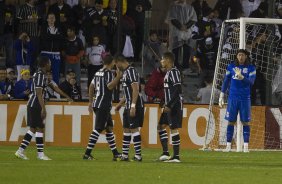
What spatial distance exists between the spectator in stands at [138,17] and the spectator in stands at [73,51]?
1834 mm

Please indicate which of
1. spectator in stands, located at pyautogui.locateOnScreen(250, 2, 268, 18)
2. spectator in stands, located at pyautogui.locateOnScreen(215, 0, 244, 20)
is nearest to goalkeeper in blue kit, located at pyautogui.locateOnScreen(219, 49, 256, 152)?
spectator in stands, located at pyautogui.locateOnScreen(250, 2, 268, 18)

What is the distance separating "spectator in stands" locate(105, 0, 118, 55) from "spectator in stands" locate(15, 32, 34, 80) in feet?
7.31

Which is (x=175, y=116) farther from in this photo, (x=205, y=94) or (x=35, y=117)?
(x=205, y=94)

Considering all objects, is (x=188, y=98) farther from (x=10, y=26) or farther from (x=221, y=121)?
(x=10, y=26)

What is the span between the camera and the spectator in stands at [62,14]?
2620cm

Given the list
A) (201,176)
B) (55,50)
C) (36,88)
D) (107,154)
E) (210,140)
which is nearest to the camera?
(201,176)

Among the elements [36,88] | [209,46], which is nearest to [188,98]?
[209,46]

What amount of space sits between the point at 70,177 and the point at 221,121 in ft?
33.7

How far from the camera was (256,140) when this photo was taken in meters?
24.5

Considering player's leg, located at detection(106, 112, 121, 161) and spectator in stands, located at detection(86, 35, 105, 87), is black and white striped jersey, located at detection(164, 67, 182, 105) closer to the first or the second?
player's leg, located at detection(106, 112, 121, 161)

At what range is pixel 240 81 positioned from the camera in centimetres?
2211

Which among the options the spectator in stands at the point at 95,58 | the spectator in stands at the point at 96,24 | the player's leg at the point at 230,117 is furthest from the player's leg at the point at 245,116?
the spectator in stands at the point at 96,24

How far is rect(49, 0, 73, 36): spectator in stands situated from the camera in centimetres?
2620

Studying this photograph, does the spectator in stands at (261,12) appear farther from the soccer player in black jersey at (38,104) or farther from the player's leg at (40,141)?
the player's leg at (40,141)
